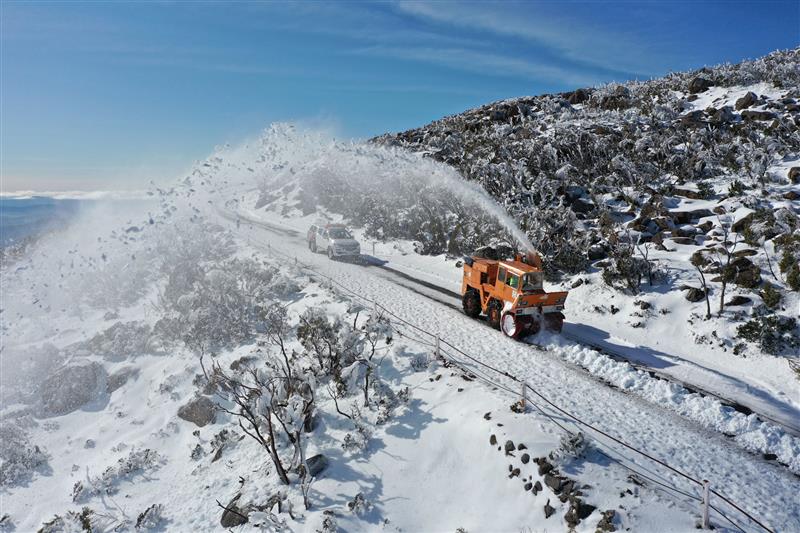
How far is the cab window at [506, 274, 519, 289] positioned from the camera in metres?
15.2

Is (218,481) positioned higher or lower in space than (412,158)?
lower

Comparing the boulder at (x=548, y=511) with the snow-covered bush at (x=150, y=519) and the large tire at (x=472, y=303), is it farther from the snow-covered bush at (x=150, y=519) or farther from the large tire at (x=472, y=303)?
the snow-covered bush at (x=150, y=519)

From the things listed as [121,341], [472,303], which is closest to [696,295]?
[472,303]

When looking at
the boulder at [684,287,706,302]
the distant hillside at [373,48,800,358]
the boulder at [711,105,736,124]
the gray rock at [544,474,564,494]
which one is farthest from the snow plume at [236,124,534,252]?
the boulder at [711,105,736,124]

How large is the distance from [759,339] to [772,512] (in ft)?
29.7

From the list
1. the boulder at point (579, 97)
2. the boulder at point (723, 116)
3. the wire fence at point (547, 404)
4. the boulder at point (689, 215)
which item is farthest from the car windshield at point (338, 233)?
the boulder at point (579, 97)

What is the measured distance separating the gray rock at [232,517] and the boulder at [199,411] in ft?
18.8

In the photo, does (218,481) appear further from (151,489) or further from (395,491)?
(395,491)

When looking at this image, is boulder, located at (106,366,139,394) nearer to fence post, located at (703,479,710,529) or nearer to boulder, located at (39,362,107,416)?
boulder, located at (39,362,107,416)

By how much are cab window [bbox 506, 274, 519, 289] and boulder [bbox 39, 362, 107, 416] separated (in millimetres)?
19603

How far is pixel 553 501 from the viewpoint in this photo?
8.39 m

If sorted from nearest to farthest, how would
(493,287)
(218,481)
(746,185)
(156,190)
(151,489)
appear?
(218,481)
(151,489)
(493,287)
(746,185)
(156,190)

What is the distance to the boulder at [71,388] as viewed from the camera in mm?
20188

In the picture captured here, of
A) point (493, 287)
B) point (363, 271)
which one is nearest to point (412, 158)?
point (363, 271)
